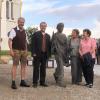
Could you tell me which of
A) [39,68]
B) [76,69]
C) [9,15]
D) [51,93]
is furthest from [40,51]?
[9,15]

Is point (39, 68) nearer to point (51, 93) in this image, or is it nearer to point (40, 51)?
point (40, 51)

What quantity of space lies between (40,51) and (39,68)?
1.81ft

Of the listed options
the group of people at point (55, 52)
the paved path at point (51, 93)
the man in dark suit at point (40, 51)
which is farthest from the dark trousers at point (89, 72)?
the man in dark suit at point (40, 51)

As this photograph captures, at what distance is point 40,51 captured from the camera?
1712cm

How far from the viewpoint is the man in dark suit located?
1711 centimetres

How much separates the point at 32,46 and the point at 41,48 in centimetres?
27

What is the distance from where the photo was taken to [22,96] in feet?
50.0

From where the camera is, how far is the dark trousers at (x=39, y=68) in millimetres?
17188

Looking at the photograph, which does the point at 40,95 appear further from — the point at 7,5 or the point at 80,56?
the point at 7,5

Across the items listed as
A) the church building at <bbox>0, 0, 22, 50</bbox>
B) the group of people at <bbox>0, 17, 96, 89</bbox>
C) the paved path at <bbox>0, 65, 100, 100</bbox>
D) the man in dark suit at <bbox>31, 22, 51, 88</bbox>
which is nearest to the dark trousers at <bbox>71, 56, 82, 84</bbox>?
the group of people at <bbox>0, 17, 96, 89</bbox>

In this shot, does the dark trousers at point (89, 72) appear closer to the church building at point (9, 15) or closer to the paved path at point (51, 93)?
the paved path at point (51, 93)

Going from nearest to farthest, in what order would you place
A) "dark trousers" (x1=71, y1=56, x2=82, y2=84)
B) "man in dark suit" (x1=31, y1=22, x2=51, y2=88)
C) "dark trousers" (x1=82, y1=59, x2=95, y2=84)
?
"man in dark suit" (x1=31, y1=22, x2=51, y2=88) → "dark trousers" (x1=82, y1=59, x2=95, y2=84) → "dark trousers" (x1=71, y1=56, x2=82, y2=84)

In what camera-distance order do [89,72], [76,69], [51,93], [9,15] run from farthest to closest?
[9,15], [76,69], [89,72], [51,93]

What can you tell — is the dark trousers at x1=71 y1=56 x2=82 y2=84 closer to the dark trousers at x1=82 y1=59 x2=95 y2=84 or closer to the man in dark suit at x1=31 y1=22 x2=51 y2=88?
the dark trousers at x1=82 y1=59 x2=95 y2=84
